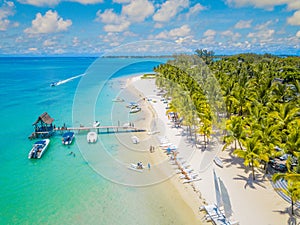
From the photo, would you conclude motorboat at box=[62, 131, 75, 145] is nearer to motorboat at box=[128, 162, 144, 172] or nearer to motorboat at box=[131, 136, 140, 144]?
motorboat at box=[131, 136, 140, 144]

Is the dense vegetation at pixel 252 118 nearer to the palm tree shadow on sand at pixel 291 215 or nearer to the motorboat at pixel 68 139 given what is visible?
the palm tree shadow on sand at pixel 291 215

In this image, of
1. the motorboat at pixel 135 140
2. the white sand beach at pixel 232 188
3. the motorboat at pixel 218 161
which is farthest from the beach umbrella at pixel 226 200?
the motorboat at pixel 135 140

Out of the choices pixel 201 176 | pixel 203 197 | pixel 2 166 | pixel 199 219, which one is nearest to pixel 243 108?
pixel 201 176

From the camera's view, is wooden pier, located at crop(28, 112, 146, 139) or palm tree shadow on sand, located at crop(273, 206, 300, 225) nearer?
palm tree shadow on sand, located at crop(273, 206, 300, 225)

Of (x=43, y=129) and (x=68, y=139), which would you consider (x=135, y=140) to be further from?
(x=43, y=129)

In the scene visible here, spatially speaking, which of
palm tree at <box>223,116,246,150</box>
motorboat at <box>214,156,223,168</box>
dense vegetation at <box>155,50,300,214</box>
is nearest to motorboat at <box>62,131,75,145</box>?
dense vegetation at <box>155,50,300,214</box>

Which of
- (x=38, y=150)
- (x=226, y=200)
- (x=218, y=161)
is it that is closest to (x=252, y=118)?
(x=218, y=161)

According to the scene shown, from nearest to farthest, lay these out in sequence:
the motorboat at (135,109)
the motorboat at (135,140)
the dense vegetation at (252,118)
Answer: the dense vegetation at (252,118)
the motorboat at (135,140)
the motorboat at (135,109)

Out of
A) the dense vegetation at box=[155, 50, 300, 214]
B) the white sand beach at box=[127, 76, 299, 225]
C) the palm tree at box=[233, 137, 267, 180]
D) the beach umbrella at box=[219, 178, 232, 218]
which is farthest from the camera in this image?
the dense vegetation at box=[155, 50, 300, 214]
